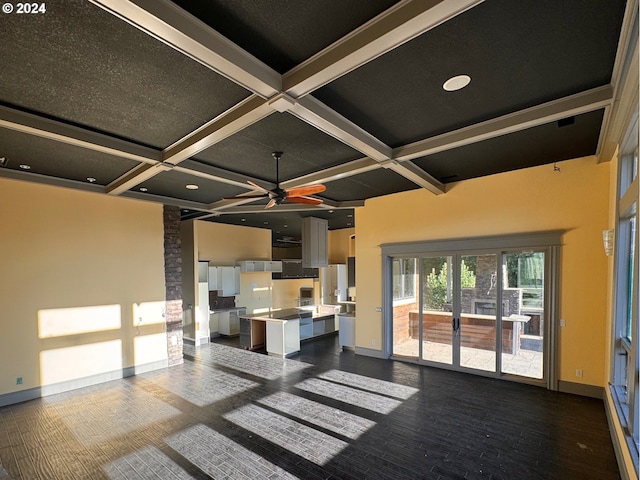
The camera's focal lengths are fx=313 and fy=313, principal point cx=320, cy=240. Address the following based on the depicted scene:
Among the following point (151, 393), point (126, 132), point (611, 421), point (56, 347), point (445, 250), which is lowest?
point (151, 393)

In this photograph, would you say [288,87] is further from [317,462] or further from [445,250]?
[445,250]

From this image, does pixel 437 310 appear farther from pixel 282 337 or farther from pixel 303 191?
pixel 303 191

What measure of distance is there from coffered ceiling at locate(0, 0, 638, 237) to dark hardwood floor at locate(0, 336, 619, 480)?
3.40 metres

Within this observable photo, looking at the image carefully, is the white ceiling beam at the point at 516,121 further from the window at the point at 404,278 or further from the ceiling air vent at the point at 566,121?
the window at the point at 404,278

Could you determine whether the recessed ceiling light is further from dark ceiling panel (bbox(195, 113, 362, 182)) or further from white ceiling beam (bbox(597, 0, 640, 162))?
dark ceiling panel (bbox(195, 113, 362, 182))

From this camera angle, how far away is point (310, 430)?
3.72 metres

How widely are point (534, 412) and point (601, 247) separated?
2519 mm

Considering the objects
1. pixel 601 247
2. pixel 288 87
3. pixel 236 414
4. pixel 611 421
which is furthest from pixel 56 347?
pixel 601 247

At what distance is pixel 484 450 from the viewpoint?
130 inches

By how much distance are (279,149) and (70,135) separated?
2350 mm

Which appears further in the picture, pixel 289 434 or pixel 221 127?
pixel 289 434

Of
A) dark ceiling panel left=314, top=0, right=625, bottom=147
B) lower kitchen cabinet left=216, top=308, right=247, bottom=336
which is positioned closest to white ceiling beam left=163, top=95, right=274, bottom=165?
dark ceiling panel left=314, top=0, right=625, bottom=147

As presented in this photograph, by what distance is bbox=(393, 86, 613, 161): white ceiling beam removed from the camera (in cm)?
292

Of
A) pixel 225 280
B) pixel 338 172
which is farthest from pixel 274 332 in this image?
pixel 338 172
